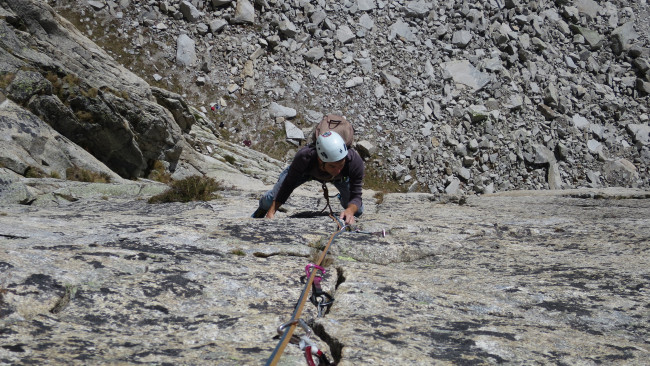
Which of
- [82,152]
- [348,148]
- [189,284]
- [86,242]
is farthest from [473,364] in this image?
[82,152]

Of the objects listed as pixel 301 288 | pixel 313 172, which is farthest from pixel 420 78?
pixel 301 288

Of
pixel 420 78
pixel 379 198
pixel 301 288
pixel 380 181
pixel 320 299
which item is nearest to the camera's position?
pixel 320 299

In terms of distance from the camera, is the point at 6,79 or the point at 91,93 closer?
the point at 6,79

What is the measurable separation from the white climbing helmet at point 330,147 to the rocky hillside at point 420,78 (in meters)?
25.0

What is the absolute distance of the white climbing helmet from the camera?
7.90 m

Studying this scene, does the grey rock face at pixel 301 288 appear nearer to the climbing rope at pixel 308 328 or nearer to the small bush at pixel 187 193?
the climbing rope at pixel 308 328

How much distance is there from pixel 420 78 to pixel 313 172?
31046 millimetres

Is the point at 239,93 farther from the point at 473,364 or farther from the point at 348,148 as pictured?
the point at 473,364

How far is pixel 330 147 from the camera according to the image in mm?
7906

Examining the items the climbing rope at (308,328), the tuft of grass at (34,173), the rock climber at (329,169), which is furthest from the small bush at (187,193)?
the climbing rope at (308,328)

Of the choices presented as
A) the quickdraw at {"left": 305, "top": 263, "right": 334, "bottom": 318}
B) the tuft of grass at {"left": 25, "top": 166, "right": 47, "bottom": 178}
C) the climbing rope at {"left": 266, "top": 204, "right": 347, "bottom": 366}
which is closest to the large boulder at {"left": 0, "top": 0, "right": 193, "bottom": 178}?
the tuft of grass at {"left": 25, "top": 166, "right": 47, "bottom": 178}

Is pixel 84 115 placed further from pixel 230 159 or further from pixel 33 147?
pixel 230 159

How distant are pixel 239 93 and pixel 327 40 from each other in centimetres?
789

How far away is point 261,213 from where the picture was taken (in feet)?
32.7
